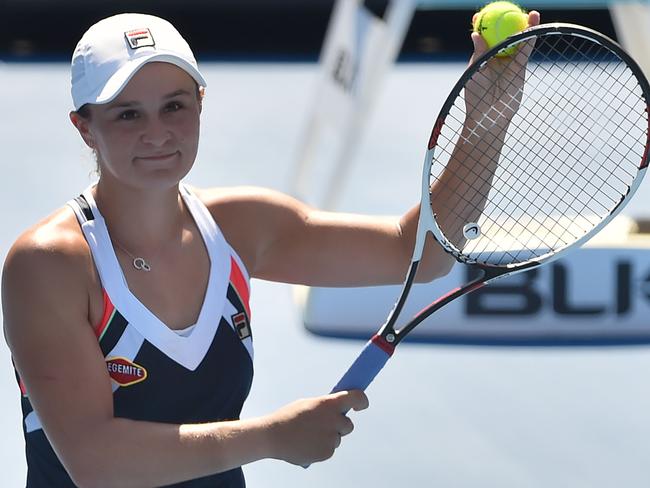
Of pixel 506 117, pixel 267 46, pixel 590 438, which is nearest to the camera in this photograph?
pixel 506 117

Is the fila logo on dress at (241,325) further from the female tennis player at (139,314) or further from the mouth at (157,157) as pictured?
the mouth at (157,157)

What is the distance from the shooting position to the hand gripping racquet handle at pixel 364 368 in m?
1.70

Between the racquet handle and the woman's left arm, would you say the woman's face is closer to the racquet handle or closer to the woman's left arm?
the woman's left arm

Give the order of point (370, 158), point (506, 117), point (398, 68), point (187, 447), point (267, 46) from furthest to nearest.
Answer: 1. point (267, 46)
2. point (398, 68)
3. point (370, 158)
4. point (506, 117)
5. point (187, 447)

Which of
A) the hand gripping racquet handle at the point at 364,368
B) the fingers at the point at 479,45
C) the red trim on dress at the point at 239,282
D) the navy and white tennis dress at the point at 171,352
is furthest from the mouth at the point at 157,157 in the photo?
the fingers at the point at 479,45

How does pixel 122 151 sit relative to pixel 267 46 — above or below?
above

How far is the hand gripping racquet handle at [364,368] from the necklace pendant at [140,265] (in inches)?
11.6

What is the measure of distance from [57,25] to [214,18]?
39.7 inches

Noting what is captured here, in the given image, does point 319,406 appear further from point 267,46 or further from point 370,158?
point 267,46

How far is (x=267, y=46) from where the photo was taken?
8.41m

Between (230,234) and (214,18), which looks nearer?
(230,234)

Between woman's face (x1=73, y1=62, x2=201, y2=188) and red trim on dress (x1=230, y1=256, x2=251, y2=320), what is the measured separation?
7.3 inches

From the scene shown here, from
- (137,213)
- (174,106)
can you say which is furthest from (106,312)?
(174,106)

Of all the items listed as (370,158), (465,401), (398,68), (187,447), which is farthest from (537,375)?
(398,68)
